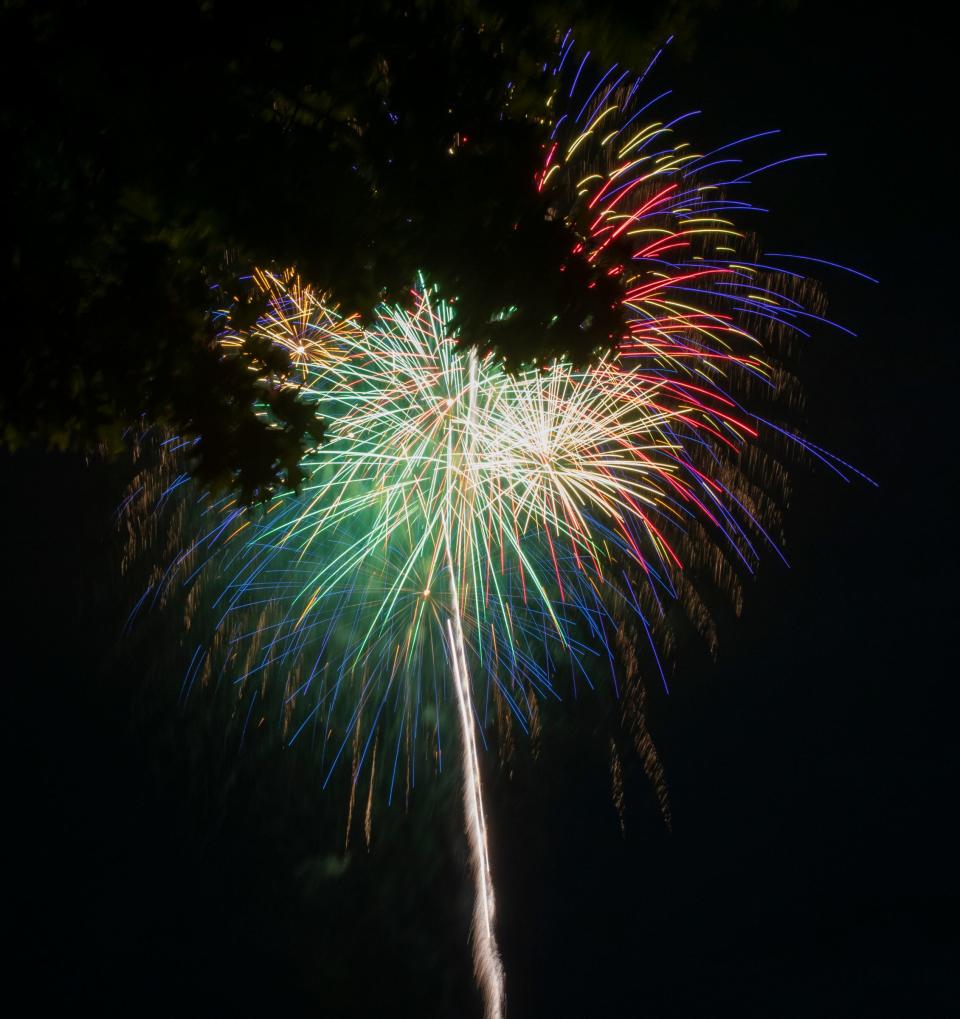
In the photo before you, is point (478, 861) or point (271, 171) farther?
point (478, 861)

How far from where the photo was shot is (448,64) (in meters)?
6.06

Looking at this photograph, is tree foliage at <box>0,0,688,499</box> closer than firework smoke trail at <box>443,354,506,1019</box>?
Yes

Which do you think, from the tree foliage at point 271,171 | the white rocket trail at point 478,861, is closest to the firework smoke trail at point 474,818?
the white rocket trail at point 478,861

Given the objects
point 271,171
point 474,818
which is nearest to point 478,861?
point 474,818

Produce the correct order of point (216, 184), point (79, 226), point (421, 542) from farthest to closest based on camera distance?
Result: point (421, 542) < point (79, 226) < point (216, 184)

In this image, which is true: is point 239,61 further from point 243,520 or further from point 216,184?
point 243,520

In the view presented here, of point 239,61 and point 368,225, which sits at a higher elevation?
point 239,61

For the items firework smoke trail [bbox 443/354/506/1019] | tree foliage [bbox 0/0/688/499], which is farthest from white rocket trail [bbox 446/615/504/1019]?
tree foliage [bbox 0/0/688/499]

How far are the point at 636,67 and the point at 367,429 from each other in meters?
5.16

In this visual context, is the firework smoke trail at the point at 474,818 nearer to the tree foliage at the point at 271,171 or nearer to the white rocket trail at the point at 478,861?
the white rocket trail at the point at 478,861

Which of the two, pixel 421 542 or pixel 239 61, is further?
pixel 421 542

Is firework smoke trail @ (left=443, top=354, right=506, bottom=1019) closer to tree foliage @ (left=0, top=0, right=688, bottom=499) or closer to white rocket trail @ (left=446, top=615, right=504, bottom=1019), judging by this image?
white rocket trail @ (left=446, top=615, right=504, bottom=1019)

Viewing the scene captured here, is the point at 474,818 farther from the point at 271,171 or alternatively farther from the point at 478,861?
the point at 271,171

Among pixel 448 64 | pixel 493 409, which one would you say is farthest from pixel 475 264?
pixel 493 409
